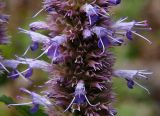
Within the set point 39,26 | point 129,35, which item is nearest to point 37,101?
point 39,26

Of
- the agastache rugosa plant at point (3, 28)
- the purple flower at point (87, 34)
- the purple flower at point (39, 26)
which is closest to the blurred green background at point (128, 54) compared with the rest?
the agastache rugosa plant at point (3, 28)

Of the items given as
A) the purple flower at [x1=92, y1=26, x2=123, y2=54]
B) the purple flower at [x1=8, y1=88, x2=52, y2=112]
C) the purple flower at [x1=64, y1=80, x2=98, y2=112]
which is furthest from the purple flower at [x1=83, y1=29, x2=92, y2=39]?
the purple flower at [x1=8, y1=88, x2=52, y2=112]

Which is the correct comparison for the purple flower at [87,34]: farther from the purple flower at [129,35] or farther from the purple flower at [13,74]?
the purple flower at [13,74]

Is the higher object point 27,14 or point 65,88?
point 65,88

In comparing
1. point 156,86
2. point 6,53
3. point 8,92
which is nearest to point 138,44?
point 156,86

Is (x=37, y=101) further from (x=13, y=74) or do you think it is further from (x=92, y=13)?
(x=92, y=13)

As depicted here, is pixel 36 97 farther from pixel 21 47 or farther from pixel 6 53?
pixel 21 47

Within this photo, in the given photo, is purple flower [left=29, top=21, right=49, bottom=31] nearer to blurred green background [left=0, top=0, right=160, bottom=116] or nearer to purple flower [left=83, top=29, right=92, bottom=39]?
purple flower [left=83, top=29, right=92, bottom=39]

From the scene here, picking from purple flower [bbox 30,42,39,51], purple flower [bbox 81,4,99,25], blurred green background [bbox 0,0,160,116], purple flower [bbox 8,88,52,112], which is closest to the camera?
purple flower [bbox 81,4,99,25]
